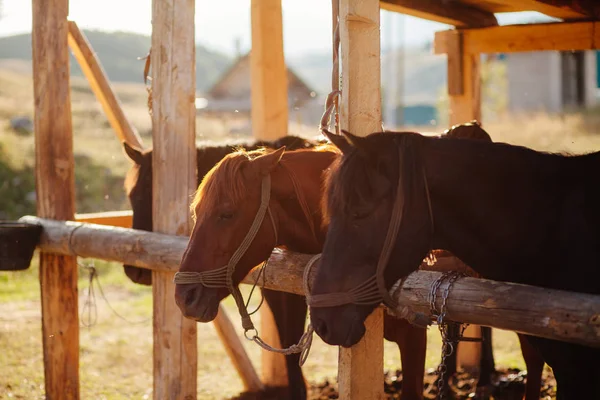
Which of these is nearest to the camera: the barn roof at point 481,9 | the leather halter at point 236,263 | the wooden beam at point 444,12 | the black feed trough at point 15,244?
the leather halter at point 236,263

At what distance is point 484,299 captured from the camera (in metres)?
2.66

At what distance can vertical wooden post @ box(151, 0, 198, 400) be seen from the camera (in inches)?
160

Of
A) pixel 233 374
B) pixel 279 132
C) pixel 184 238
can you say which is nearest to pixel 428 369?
pixel 233 374

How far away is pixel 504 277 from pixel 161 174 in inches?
86.4

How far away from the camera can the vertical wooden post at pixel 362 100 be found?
3012 mm

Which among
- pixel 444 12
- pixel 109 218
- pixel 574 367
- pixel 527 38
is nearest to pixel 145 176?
pixel 109 218

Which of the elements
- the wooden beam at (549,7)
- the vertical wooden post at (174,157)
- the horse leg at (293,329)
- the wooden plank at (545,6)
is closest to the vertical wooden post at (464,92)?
the wooden plank at (545,6)

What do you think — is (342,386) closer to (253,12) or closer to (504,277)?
(504,277)

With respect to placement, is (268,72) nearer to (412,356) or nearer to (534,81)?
(412,356)

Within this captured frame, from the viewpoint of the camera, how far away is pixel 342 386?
303 centimetres

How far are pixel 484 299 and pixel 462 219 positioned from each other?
32 cm

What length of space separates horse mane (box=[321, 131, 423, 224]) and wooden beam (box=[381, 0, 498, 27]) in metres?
2.89

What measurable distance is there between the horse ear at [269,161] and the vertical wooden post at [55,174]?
7.47ft

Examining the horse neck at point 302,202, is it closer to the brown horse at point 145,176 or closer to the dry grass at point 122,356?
the brown horse at point 145,176
